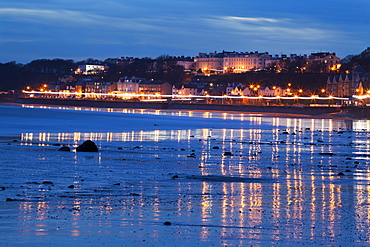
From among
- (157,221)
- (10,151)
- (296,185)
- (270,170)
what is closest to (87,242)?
(157,221)

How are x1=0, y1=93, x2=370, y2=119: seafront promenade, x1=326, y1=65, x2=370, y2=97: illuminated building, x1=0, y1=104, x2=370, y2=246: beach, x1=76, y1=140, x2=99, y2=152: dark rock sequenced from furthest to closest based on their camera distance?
x1=326, y1=65, x2=370, y2=97: illuminated building < x1=0, y1=93, x2=370, y2=119: seafront promenade < x1=76, y1=140, x2=99, y2=152: dark rock < x1=0, y1=104, x2=370, y2=246: beach

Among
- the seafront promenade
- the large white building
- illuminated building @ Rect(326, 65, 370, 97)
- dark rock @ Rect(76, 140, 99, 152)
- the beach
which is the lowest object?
the beach

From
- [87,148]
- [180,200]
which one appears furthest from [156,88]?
[180,200]

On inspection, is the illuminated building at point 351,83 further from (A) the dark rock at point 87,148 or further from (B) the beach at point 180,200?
(B) the beach at point 180,200

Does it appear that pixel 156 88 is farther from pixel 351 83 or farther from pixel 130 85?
pixel 351 83

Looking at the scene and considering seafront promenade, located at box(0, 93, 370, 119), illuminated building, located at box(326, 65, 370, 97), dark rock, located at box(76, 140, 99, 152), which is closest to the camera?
dark rock, located at box(76, 140, 99, 152)

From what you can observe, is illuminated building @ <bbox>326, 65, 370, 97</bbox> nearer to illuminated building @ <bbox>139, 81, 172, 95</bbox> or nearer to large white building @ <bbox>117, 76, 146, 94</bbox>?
illuminated building @ <bbox>139, 81, 172, 95</bbox>

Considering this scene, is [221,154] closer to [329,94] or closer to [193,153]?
[193,153]

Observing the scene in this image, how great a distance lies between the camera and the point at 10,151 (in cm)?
2194

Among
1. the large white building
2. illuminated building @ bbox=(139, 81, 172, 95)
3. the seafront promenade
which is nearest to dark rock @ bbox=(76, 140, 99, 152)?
the seafront promenade

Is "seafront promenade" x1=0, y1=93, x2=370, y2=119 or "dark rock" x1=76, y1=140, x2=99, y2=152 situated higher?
"seafront promenade" x1=0, y1=93, x2=370, y2=119

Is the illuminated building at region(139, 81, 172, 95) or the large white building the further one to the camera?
the large white building

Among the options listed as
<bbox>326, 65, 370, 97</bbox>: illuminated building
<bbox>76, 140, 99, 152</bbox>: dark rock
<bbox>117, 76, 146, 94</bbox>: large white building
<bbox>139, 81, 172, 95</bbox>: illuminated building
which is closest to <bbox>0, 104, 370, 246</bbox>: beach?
<bbox>76, 140, 99, 152</bbox>: dark rock

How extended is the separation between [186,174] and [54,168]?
3.51 meters
